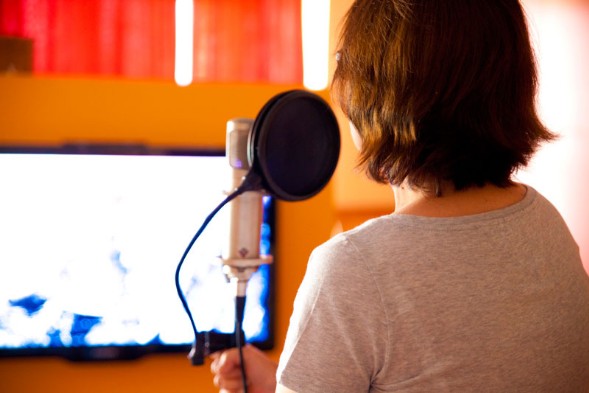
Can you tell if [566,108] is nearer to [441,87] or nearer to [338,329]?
[441,87]

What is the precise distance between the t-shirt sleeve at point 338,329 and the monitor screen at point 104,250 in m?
0.61

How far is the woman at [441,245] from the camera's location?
69 centimetres

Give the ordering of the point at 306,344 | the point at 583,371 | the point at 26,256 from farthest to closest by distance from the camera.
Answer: the point at 26,256 → the point at 583,371 → the point at 306,344

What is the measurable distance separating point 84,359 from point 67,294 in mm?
134

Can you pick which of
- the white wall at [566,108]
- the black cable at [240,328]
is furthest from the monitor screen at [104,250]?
the white wall at [566,108]

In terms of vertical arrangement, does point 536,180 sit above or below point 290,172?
below

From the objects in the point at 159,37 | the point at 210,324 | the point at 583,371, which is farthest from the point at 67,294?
the point at 159,37

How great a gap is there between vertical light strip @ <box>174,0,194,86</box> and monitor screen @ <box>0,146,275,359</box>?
9.31 feet

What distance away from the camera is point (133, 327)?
52.0 inches

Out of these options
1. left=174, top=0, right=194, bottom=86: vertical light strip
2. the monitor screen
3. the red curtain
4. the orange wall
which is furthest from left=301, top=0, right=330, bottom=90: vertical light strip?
the monitor screen

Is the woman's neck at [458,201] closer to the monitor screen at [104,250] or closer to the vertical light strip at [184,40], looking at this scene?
the monitor screen at [104,250]

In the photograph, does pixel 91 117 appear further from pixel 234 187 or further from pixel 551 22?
pixel 551 22

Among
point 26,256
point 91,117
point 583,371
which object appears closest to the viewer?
point 583,371

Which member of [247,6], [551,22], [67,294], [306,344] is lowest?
[67,294]
